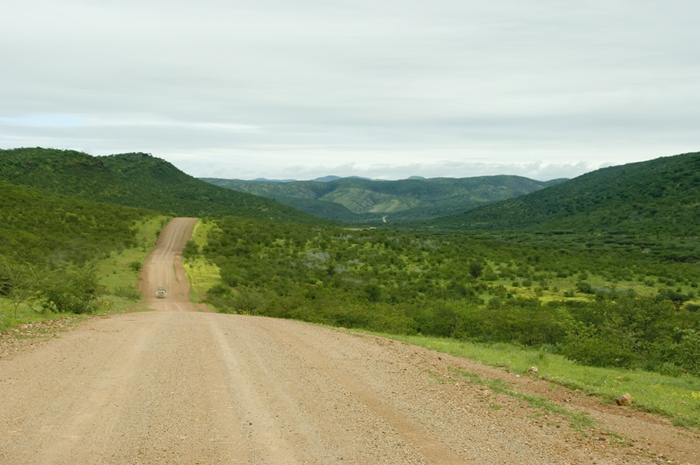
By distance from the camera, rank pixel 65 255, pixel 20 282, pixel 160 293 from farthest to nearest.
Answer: pixel 65 255 → pixel 160 293 → pixel 20 282

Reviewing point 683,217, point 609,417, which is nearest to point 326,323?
point 609,417

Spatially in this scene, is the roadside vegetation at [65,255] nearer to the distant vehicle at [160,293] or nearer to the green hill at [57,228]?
the green hill at [57,228]

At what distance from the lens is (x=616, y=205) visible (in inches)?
4390

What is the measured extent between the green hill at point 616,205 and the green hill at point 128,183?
57.2m

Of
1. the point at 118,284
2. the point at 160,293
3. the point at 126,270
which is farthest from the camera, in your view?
the point at 126,270

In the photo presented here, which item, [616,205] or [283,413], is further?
[616,205]

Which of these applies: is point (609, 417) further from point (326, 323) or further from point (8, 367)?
point (326, 323)

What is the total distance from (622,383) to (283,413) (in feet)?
26.6

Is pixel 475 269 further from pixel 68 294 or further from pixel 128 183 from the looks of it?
pixel 128 183

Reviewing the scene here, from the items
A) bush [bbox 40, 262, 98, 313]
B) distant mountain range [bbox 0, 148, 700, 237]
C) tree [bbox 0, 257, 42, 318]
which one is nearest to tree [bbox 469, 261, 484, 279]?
bush [bbox 40, 262, 98, 313]

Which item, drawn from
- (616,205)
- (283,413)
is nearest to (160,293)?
(283,413)

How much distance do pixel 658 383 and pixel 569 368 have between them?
200cm

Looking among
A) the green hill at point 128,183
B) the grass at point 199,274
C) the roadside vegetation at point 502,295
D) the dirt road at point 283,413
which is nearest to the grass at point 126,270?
the grass at point 199,274

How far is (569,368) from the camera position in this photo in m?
13.8
